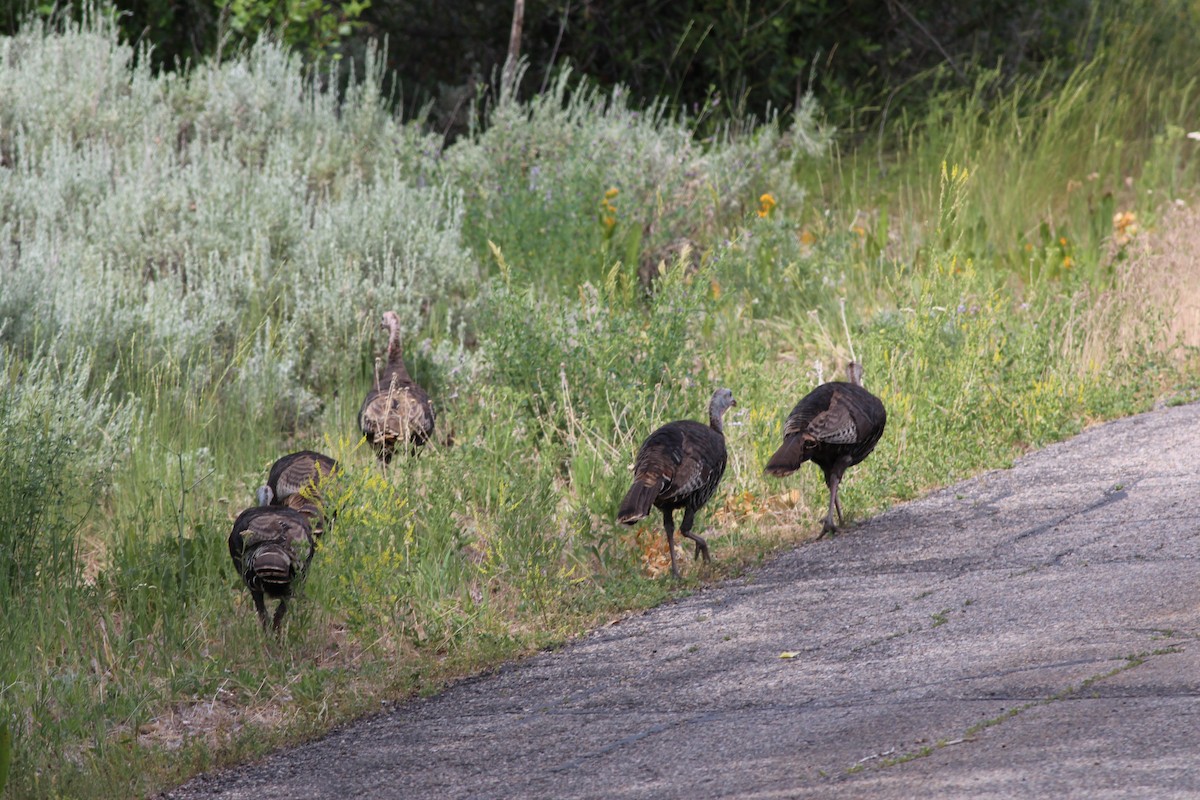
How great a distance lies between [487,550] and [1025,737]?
296cm

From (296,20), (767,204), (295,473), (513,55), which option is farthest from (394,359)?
(296,20)

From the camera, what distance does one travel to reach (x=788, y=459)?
708cm

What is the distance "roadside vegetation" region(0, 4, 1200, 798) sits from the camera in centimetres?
625

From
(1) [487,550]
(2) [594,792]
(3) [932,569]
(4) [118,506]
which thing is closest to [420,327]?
(4) [118,506]

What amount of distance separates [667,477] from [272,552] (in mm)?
1755

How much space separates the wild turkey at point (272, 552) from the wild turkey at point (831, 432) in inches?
86.8

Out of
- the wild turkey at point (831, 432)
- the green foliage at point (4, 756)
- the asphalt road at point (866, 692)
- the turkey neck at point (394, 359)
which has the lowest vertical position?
the asphalt road at point (866, 692)

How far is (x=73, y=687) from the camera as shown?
5.57 metres

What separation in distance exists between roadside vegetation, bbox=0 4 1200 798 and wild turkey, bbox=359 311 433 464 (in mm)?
153

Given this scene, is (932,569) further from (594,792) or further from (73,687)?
(73,687)

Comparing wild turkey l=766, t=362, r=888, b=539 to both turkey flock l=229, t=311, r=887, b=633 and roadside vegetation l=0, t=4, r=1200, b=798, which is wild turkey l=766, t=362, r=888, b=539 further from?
roadside vegetation l=0, t=4, r=1200, b=798

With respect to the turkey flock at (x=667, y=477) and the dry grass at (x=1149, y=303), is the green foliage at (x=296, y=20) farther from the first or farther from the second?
the dry grass at (x=1149, y=303)

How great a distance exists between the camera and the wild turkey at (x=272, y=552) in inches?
235

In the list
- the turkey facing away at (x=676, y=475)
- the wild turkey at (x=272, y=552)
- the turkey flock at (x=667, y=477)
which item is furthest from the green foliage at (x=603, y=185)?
the wild turkey at (x=272, y=552)
